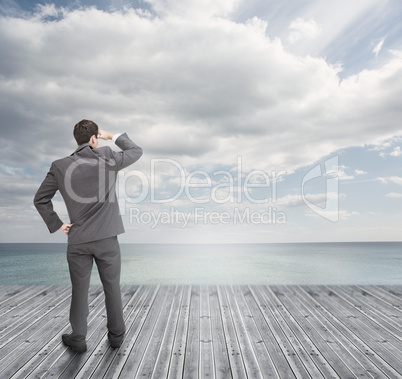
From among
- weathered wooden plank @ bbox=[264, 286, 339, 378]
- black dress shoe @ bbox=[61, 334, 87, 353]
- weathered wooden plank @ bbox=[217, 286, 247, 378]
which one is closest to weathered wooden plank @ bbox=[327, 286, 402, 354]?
weathered wooden plank @ bbox=[264, 286, 339, 378]

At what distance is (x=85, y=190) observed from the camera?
214 cm

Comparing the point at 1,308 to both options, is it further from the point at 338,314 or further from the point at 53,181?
the point at 338,314

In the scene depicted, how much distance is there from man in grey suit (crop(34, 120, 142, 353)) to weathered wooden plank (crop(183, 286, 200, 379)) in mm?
484

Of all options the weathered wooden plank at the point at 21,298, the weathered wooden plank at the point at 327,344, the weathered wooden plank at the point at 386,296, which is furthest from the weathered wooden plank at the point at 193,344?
the weathered wooden plank at the point at 386,296

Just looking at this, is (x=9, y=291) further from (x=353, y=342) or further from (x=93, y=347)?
(x=353, y=342)

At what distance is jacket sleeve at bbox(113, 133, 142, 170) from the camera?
2209mm

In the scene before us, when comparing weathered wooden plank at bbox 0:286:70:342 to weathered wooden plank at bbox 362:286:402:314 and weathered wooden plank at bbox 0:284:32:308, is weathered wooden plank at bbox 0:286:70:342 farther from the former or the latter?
weathered wooden plank at bbox 362:286:402:314

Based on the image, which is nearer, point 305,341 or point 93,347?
point 93,347

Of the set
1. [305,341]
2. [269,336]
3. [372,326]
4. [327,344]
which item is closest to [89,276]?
[269,336]

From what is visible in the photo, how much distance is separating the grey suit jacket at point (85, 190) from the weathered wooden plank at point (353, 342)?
177 centimetres

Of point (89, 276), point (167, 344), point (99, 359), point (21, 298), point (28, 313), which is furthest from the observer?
point (21, 298)

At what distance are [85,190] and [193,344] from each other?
128cm

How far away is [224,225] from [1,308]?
27.1 m

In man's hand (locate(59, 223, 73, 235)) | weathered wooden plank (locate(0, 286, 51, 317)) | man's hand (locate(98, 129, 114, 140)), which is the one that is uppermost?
man's hand (locate(98, 129, 114, 140))
